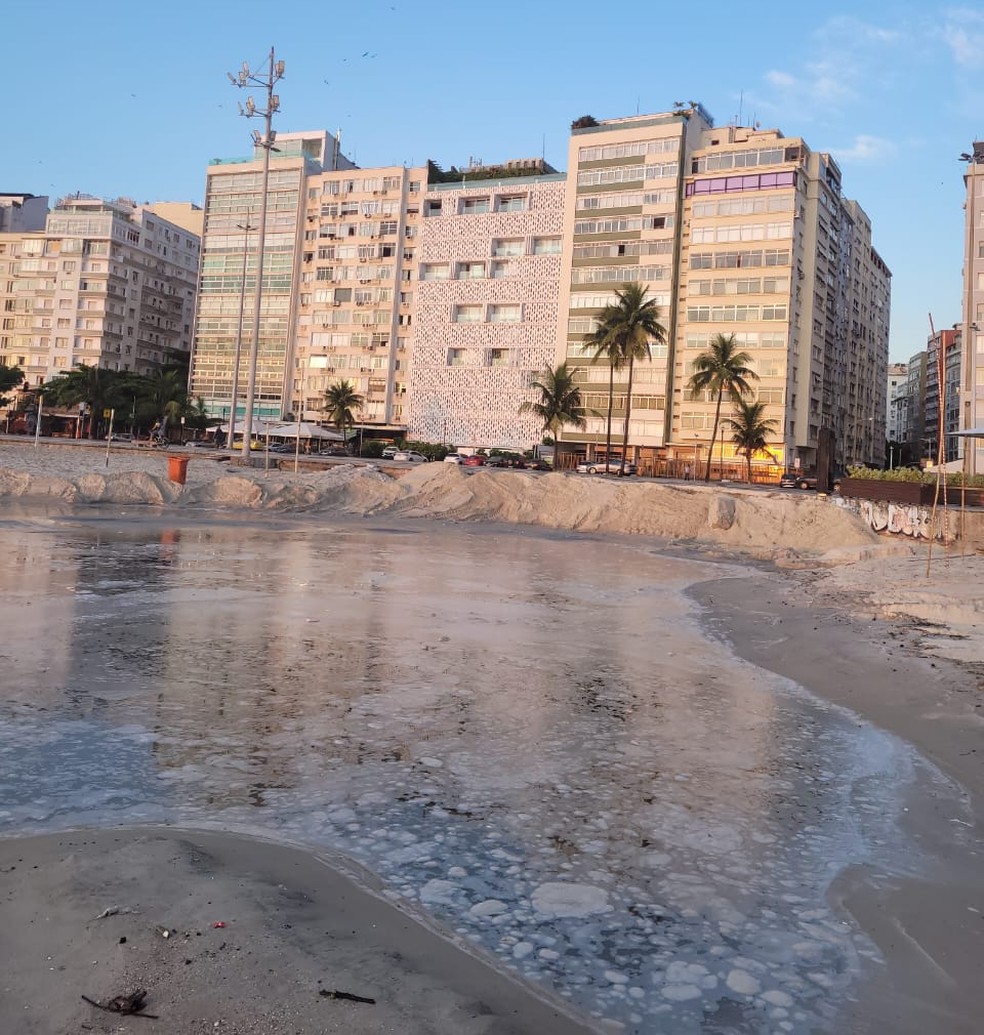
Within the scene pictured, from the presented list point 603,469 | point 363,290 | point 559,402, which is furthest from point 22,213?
point 603,469

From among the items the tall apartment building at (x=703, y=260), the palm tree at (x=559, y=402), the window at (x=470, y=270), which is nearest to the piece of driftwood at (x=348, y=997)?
the palm tree at (x=559, y=402)

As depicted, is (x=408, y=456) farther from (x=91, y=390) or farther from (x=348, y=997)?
(x=348, y=997)

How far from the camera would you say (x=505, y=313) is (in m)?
Answer: 102

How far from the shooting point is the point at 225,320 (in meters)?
111

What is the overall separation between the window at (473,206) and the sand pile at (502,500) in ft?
235

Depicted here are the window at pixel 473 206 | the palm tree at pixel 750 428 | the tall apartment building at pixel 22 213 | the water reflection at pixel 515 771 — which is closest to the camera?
the water reflection at pixel 515 771

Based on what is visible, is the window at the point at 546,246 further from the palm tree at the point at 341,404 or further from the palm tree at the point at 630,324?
the palm tree at the point at 630,324

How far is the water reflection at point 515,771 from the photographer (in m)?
3.62

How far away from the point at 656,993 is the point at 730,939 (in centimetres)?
56

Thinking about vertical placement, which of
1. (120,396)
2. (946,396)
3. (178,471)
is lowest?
(178,471)

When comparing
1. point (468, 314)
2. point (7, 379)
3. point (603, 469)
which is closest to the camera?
point (603, 469)

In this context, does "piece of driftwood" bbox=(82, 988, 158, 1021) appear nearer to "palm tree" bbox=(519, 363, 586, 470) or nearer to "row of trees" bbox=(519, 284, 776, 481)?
"row of trees" bbox=(519, 284, 776, 481)

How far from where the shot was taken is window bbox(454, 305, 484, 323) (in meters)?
103

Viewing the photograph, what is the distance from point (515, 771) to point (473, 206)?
104m
